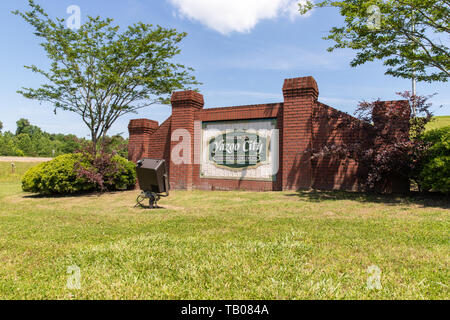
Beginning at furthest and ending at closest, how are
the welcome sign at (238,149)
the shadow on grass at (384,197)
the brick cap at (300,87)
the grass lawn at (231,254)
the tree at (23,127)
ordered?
the tree at (23,127) < the welcome sign at (238,149) < the brick cap at (300,87) < the shadow on grass at (384,197) < the grass lawn at (231,254)

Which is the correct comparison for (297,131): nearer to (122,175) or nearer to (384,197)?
(384,197)

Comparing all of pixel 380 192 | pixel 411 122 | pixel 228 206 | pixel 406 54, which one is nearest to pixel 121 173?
pixel 228 206

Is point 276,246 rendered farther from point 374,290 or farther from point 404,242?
point 404,242

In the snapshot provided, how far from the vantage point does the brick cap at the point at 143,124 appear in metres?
14.7

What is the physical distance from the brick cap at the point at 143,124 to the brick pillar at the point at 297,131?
700cm

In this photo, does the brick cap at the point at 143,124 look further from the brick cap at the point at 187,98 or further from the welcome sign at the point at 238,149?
the welcome sign at the point at 238,149

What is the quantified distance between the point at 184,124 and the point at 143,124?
267cm

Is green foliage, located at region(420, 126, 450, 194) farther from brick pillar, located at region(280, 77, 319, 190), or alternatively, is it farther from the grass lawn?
brick pillar, located at region(280, 77, 319, 190)

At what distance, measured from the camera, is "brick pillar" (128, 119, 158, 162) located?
581 inches

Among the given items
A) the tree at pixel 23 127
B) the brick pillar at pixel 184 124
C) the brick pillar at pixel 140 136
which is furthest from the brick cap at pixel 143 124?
the tree at pixel 23 127

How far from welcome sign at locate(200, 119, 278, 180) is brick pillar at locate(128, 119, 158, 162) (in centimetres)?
338

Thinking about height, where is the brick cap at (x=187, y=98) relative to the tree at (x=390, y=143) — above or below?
above

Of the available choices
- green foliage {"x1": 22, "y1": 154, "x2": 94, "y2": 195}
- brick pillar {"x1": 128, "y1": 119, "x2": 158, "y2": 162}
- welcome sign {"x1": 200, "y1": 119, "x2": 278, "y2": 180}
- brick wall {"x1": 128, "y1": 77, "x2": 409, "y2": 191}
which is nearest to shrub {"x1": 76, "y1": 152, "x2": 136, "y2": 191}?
green foliage {"x1": 22, "y1": 154, "x2": 94, "y2": 195}
